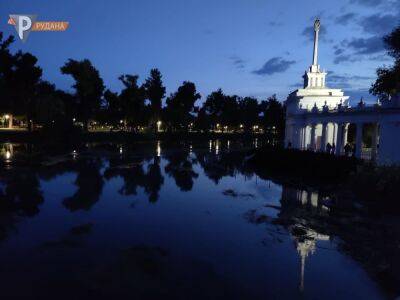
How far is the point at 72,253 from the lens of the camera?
10.8 m

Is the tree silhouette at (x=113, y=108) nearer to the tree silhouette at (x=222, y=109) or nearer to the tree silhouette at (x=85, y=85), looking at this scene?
the tree silhouette at (x=85, y=85)

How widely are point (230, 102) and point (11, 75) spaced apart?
8798cm

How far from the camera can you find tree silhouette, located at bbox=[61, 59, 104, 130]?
81438 millimetres

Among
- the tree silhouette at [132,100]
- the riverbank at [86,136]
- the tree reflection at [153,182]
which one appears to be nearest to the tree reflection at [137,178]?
the tree reflection at [153,182]

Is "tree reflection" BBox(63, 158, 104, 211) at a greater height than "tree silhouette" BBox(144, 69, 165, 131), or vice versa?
"tree silhouette" BBox(144, 69, 165, 131)

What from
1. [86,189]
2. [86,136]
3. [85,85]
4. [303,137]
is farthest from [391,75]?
[85,85]

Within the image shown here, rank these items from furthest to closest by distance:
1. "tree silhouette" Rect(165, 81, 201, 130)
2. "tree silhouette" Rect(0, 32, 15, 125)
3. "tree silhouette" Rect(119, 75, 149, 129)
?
"tree silhouette" Rect(165, 81, 201, 130)
"tree silhouette" Rect(119, 75, 149, 129)
"tree silhouette" Rect(0, 32, 15, 125)

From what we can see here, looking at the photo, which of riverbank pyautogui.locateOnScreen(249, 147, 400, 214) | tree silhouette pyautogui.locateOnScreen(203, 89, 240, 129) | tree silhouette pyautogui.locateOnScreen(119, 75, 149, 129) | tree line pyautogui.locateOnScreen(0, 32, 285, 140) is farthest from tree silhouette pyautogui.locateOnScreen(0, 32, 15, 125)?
tree silhouette pyautogui.locateOnScreen(203, 89, 240, 129)

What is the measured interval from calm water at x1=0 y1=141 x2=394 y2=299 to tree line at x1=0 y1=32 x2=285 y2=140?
1877 inches

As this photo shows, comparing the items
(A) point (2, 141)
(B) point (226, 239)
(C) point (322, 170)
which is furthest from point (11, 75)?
(B) point (226, 239)

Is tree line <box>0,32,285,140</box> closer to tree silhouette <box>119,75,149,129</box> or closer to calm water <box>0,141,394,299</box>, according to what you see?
tree silhouette <box>119,75,149,129</box>

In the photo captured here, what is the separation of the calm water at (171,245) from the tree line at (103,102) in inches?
1877

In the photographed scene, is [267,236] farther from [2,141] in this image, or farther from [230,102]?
[230,102]

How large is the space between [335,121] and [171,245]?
2901 cm
